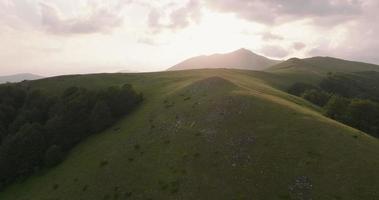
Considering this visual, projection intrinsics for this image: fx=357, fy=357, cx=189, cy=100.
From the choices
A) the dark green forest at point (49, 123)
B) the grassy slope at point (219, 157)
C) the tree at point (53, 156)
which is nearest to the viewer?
the grassy slope at point (219, 157)

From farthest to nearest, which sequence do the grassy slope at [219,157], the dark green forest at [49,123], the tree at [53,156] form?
1. the dark green forest at [49,123]
2. the tree at [53,156]
3. the grassy slope at [219,157]

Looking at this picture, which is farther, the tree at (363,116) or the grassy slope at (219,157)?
the tree at (363,116)

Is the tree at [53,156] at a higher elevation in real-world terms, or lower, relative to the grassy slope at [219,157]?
lower

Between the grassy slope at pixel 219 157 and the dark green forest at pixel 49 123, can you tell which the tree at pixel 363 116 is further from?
the dark green forest at pixel 49 123

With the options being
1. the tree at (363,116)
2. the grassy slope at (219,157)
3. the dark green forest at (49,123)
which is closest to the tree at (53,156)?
the dark green forest at (49,123)

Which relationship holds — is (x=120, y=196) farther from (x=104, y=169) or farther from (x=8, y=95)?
(x=8, y=95)

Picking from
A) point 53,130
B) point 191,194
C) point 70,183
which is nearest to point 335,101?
point 191,194

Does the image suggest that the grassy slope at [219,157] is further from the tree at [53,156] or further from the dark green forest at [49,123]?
the dark green forest at [49,123]
